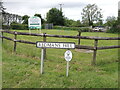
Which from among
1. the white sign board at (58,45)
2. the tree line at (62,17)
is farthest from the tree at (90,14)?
the white sign board at (58,45)

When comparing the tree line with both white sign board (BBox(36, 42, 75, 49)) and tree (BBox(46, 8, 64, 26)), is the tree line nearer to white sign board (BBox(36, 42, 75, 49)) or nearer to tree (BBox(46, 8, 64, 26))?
tree (BBox(46, 8, 64, 26))

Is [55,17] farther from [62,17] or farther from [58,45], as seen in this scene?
[58,45]

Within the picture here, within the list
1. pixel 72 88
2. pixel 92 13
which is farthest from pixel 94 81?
pixel 92 13

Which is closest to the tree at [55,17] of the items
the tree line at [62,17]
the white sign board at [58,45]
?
the tree line at [62,17]

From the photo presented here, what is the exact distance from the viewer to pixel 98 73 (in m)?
3.88

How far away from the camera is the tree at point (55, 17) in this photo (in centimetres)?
5819

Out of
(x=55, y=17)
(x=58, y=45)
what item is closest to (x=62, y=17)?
(x=55, y=17)

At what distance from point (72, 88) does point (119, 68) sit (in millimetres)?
2056

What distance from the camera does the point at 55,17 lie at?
57969mm

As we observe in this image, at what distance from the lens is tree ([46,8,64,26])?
5819cm

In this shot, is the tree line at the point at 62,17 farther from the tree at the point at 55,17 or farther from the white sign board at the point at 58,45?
the white sign board at the point at 58,45

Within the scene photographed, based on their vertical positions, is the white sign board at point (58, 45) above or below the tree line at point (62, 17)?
below

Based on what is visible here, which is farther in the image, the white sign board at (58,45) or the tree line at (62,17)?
the tree line at (62,17)

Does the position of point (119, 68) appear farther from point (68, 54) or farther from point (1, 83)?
point (1, 83)
